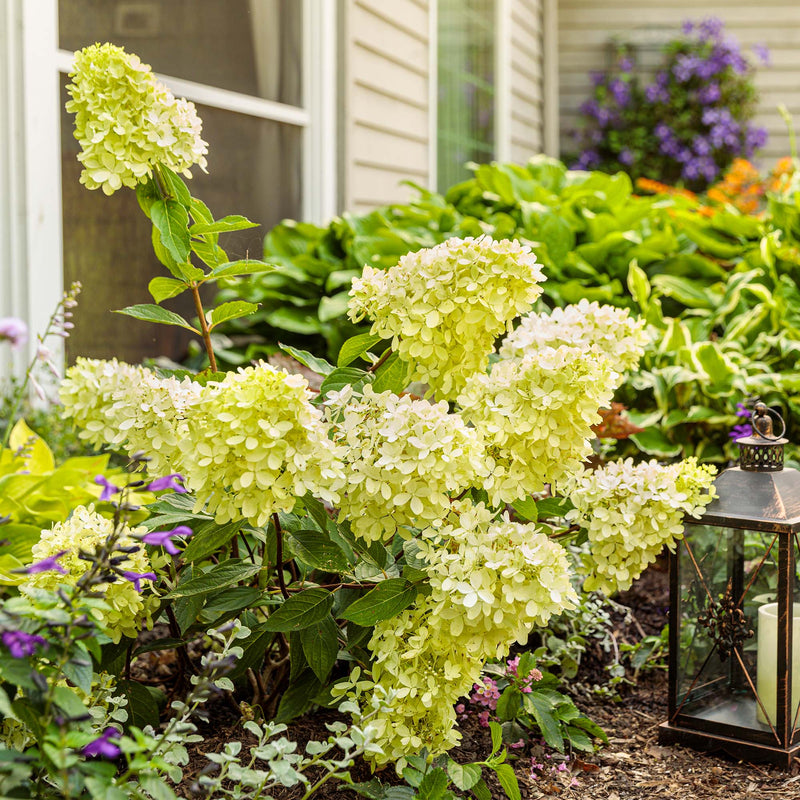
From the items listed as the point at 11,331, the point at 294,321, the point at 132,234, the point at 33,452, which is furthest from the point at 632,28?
the point at 11,331

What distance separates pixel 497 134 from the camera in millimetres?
6656

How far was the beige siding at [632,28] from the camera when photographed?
845 cm

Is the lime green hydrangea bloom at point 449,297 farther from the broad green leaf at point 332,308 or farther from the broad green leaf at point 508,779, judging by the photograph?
the broad green leaf at point 332,308

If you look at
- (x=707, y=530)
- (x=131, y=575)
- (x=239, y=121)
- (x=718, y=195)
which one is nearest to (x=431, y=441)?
(x=131, y=575)

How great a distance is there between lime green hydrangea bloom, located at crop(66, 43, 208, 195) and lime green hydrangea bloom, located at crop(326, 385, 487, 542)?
16.8 inches

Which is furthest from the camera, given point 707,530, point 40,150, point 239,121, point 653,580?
point 239,121

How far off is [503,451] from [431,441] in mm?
171

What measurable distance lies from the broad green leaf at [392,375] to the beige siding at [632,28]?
7677 millimetres

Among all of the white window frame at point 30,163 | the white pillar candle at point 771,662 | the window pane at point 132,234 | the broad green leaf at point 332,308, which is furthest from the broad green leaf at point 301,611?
the broad green leaf at point 332,308

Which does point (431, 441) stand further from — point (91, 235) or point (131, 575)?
point (91, 235)

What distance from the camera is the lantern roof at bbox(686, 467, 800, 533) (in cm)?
152

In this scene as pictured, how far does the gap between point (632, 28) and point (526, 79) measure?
184cm

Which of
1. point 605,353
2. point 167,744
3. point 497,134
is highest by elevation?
point 497,134

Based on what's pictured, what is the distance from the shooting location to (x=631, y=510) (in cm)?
137
